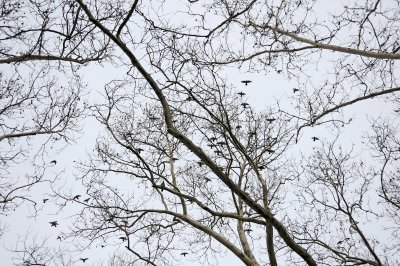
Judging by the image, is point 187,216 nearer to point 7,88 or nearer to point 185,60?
point 185,60

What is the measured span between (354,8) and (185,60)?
2628mm

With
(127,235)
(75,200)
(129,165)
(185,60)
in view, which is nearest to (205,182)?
(129,165)

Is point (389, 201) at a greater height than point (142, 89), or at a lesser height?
lesser

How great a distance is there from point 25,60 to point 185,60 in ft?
7.63

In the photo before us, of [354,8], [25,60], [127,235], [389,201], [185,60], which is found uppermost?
[354,8]

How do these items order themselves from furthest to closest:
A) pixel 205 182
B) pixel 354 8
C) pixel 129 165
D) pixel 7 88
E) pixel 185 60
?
pixel 205 182
pixel 129 165
pixel 7 88
pixel 354 8
pixel 185 60

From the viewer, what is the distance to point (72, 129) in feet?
21.7

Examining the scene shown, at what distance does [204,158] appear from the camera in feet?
8.91

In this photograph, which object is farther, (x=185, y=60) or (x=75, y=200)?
(x=75, y=200)

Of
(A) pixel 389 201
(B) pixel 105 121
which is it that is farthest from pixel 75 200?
(A) pixel 389 201

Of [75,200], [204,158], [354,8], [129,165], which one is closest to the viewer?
[204,158]

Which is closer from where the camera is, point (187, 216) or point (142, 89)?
point (142, 89)

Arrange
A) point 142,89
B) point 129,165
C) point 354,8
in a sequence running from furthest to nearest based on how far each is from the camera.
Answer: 1. point 129,165
2. point 142,89
3. point 354,8

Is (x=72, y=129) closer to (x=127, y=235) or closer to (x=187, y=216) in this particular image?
(x=127, y=235)
